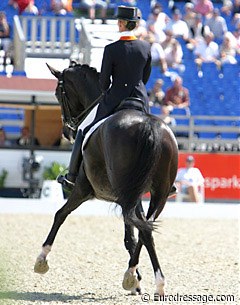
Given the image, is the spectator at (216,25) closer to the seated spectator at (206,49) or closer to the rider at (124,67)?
the seated spectator at (206,49)

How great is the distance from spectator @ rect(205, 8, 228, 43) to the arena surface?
23.2 ft

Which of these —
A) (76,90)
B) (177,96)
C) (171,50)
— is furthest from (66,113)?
(171,50)

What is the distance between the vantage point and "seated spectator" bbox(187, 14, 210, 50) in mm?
21516

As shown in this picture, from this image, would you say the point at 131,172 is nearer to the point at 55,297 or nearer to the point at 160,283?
the point at 160,283

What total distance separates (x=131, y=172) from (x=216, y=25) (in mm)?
15877

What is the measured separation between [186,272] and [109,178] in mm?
2045

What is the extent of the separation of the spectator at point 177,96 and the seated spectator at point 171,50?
1390 mm

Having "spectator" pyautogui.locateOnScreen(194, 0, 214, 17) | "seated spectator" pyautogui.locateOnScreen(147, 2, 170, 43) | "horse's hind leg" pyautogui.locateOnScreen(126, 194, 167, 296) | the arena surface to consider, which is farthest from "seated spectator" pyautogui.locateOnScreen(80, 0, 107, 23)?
"horse's hind leg" pyautogui.locateOnScreen(126, 194, 167, 296)

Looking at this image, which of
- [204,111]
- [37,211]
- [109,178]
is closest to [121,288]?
[109,178]

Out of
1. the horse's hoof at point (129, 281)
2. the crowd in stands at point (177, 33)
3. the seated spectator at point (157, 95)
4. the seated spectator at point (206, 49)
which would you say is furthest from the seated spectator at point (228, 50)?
the horse's hoof at point (129, 281)

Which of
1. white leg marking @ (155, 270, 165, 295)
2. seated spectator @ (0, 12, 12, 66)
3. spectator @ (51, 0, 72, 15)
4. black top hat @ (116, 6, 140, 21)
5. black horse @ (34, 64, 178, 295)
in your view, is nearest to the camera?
white leg marking @ (155, 270, 165, 295)

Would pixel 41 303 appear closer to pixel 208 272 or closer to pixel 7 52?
pixel 208 272

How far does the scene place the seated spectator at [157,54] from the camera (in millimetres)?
20203

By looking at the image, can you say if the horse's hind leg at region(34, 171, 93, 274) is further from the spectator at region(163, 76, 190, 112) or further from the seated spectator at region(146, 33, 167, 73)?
the seated spectator at region(146, 33, 167, 73)
